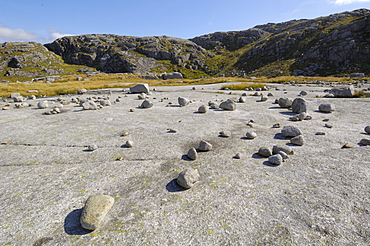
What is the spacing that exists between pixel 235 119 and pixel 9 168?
10.3 metres

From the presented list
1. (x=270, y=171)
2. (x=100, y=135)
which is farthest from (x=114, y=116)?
Answer: (x=270, y=171)

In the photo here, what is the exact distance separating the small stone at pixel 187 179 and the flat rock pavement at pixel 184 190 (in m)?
0.13

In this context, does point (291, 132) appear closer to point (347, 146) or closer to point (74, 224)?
point (347, 146)

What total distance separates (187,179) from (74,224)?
2.47 meters

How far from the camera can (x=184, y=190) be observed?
15.0 ft

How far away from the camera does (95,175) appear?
5316mm

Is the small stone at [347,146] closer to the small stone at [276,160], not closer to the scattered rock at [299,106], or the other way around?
the small stone at [276,160]

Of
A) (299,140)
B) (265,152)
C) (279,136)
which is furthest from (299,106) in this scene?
(265,152)

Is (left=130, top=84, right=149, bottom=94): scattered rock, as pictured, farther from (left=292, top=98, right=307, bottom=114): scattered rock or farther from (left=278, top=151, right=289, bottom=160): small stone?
(left=278, top=151, right=289, bottom=160): small stone

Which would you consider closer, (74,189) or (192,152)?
(74,189)

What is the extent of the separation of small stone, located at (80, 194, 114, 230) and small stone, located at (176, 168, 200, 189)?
161 centimetres

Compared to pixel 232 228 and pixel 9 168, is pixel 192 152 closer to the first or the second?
pixel 232 228

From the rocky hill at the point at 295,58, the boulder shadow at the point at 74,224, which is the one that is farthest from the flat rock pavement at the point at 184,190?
the rocky hill at the point at 295,58

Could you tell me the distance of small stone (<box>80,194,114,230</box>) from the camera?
3434 millimetres
